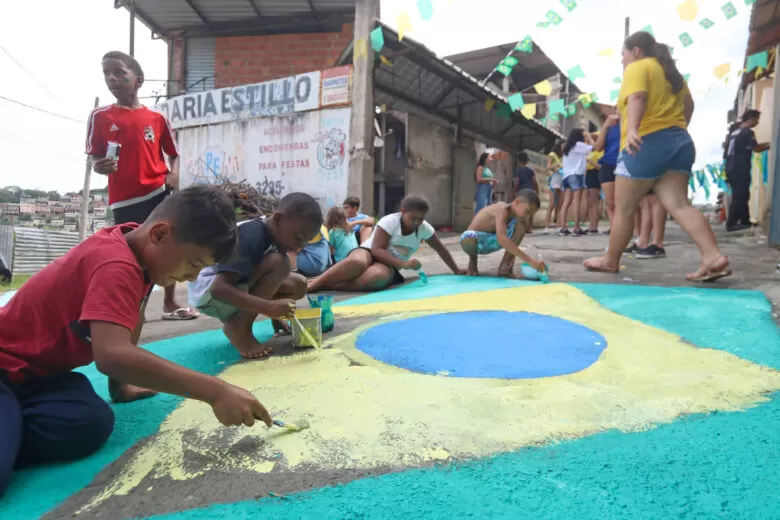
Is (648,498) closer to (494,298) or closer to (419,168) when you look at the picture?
(494,298)

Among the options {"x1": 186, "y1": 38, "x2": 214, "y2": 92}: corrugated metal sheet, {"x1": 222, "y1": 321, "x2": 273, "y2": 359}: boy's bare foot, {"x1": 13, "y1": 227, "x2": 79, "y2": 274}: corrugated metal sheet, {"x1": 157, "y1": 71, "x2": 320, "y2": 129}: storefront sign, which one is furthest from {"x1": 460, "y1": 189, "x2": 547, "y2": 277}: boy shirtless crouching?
{"x1": 186, "y1": 38, "x2": 214, "y2": 92}: corrugated metal sheet

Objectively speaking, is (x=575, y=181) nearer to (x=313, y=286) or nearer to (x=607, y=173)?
(x=607, y=173)

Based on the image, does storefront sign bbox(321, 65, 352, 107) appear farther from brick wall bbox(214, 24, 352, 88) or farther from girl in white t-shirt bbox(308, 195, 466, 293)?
girl in white t-shirt bbox(308, 195, 466, 293)

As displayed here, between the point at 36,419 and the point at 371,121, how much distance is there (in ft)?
19.2

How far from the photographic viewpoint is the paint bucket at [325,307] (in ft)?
7.21

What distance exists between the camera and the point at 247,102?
25.0ft

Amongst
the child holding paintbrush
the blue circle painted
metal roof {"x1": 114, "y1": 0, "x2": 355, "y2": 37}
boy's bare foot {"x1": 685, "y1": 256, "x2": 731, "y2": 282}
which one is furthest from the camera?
metal roof {"x1": 114, "y1": 0, "x2": 355, "y2": 37}

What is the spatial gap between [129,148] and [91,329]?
1.69 meters

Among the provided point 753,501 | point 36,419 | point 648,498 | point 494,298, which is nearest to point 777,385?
point 753,501

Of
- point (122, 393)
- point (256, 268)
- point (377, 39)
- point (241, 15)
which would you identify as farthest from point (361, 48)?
point (122, 393)

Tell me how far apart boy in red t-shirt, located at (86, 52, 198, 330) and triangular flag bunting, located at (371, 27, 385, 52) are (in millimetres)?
4333

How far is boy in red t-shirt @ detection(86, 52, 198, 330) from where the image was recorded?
7.59 ft

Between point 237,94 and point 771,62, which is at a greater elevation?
point 771,62

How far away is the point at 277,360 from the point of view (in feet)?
6.27
